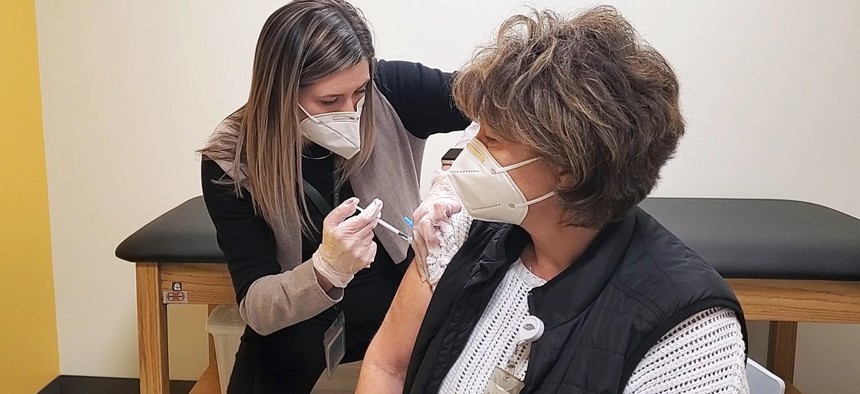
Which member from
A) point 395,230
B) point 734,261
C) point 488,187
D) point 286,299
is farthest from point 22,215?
point 734,261

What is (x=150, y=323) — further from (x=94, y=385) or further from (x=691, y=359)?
(x=691, y=359)

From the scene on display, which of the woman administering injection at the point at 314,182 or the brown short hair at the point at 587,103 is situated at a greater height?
the brown short hair at the point at 587,103

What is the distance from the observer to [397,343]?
1287 millimetres

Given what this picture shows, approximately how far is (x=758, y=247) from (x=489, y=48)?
949mm

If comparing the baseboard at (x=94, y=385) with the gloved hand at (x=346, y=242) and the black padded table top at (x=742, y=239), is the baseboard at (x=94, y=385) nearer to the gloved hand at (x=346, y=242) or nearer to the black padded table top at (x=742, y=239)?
the black padded table top at (x=742, y=239)

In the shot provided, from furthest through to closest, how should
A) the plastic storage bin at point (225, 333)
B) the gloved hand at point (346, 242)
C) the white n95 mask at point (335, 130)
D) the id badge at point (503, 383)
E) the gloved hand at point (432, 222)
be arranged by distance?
the plastic storage bin at point (225, 333) → the white n95 mask at point (335, 130) → the gloved hand at point (346, 242) → the gloved hand at point (432, 222) → the id badge at point (503, 383)

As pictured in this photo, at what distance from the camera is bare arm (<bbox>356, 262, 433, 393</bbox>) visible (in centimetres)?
127

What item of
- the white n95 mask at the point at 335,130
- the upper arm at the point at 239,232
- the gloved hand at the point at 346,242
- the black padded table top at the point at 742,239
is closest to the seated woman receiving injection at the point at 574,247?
the gloved hand at the point at 346,242

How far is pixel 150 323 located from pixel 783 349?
1867 millimetres

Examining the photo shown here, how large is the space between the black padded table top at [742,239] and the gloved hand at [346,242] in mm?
416

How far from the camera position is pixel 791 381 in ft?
7.79

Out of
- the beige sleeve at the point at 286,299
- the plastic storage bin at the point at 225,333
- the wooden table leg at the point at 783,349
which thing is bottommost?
the wooden table leg at the point at 783,349

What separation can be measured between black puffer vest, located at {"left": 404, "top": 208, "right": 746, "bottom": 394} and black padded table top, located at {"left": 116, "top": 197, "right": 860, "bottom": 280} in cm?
68

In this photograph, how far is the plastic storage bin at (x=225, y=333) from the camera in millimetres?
1998
